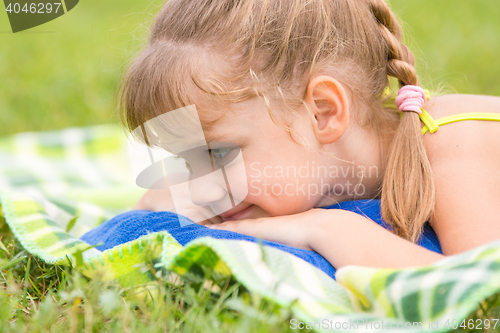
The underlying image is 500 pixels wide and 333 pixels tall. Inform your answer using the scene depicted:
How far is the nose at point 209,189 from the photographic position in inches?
52.6

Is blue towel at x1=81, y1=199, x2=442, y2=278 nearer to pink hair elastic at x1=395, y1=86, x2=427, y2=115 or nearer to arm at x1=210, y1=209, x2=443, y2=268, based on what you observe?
arm at x1=210, y1=209, x2=443, y2=268

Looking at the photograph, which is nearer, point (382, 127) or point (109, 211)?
point (382, 127)

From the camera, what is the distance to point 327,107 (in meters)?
1.38

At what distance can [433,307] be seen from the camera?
82cm

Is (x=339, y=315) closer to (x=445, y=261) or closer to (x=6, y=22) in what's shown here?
(x=445, y=261)

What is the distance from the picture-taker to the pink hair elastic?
1384mm

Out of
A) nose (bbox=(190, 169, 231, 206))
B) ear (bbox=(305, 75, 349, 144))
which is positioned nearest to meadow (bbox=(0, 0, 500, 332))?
nose (bbox=(190, 169, 231, 206))

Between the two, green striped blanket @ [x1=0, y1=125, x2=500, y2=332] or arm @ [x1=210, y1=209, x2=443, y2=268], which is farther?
arm @ [x1=210, y1=209, x2=443, y2=268]

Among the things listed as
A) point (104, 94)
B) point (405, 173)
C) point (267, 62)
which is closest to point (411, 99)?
point (405, 173)

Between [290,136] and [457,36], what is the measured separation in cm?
314

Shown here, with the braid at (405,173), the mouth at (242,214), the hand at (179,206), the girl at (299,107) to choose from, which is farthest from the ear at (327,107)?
the hand at (179,206)

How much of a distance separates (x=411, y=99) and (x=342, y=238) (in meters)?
0.54

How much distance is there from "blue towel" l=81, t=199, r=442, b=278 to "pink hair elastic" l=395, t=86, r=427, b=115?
30cm

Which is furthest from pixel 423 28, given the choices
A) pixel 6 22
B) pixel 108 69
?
pixel 6 22
